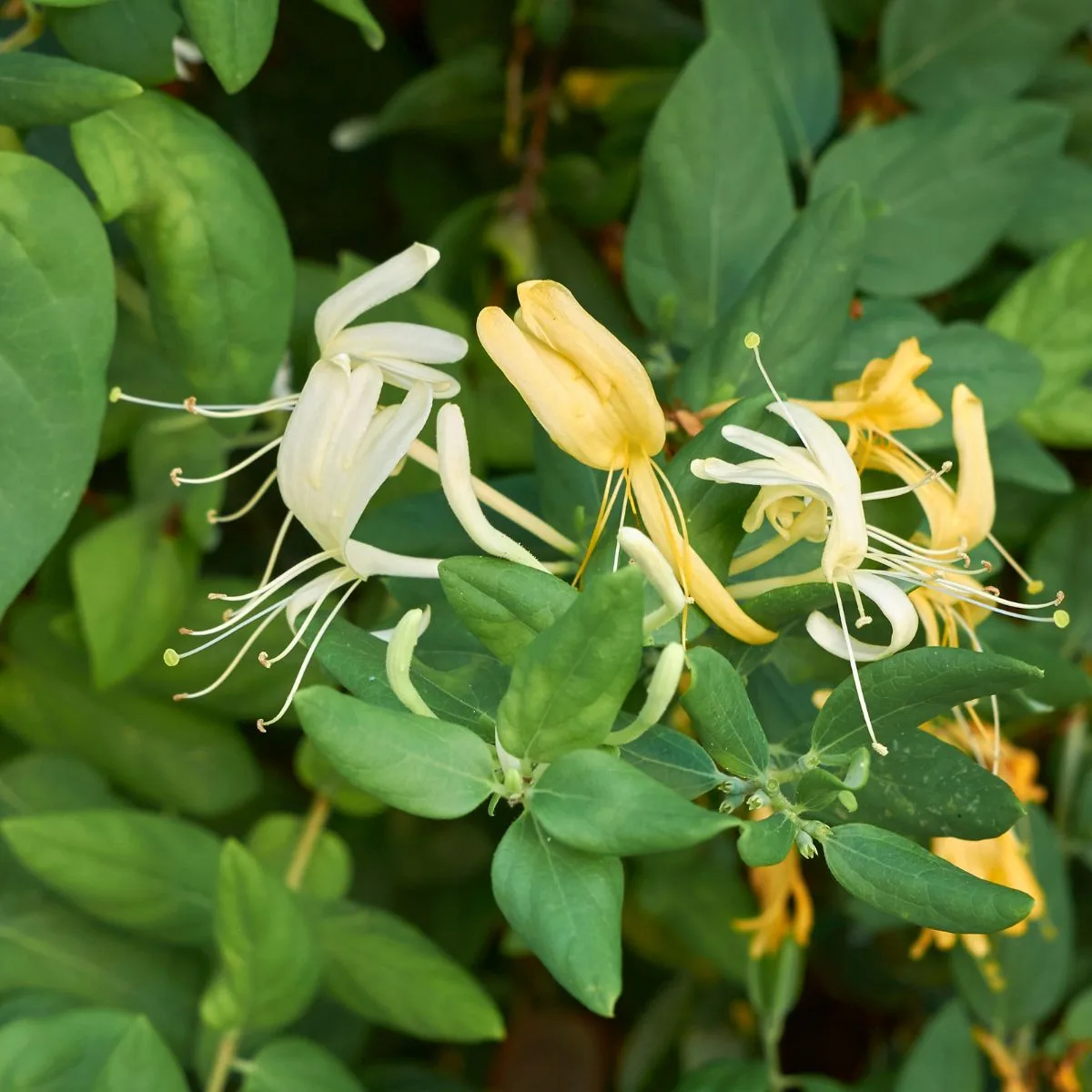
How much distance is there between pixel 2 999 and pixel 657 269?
552mm

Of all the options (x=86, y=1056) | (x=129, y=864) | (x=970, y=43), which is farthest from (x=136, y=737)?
(x=970, y=43)

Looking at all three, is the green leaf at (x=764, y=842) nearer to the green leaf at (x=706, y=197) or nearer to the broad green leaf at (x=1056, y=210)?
the green leaf at (x=706, y=197)

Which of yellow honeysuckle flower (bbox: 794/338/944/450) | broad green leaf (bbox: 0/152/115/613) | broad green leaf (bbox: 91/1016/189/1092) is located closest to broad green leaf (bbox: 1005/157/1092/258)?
yellow honeysuckle flower (bbox: 794/338/944/450)

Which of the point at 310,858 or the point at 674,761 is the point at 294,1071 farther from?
the point at 674,761

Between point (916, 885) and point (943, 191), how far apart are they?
17.2 inches

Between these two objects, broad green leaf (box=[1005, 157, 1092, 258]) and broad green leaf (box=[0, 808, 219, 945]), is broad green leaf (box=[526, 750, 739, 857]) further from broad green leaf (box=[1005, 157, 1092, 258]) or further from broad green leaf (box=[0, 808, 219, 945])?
broad green leaf (box=[1005, 157, 1092, 258])

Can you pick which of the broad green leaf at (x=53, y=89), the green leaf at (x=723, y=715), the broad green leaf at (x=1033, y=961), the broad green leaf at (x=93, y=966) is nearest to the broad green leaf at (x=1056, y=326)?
the broad green leaf at (x=1033, y=961)

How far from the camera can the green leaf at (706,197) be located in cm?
60

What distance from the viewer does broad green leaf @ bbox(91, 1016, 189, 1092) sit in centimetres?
58

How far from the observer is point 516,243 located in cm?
78

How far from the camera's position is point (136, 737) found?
75 centimetres

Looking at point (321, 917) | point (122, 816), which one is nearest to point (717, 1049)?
point (321, 917)

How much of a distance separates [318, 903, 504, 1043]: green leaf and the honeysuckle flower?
0.37 m

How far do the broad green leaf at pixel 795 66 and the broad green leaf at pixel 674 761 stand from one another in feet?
1.46
